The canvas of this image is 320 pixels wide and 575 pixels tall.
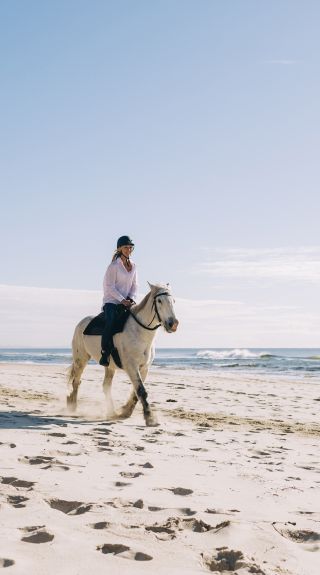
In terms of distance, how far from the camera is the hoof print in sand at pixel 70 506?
12.7 feet

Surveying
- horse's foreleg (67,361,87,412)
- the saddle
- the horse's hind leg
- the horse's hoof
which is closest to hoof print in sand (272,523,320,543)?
the saddle

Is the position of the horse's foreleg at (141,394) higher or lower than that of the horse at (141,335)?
lower

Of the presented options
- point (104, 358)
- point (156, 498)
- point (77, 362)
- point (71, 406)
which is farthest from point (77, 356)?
point (156, 498)

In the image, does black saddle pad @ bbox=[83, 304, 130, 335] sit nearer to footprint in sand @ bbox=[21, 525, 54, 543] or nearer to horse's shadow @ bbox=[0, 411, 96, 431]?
horse's shadow @ bbox=[0, 411, 96, 431]

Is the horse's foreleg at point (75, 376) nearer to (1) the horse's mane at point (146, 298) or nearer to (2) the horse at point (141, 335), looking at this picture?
(2) the horse at point (141, 335)

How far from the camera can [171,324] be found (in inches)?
336

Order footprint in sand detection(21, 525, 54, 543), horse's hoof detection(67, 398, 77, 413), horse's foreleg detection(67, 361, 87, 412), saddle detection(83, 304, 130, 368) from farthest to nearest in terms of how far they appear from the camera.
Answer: horse's foreleg detection(67, 361, 87, 412) → horse's hoof detection(67, 398, 77, 413) → saddle detection(83, 304, 130, 368) → footprint in sand detection(21, 525, 54, 543)

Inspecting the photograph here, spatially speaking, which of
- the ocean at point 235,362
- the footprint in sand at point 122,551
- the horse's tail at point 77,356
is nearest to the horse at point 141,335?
the horse's tail at point 77,356

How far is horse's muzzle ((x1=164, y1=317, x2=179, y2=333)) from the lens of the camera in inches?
334

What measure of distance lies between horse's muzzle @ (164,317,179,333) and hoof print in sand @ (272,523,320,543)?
487 cm

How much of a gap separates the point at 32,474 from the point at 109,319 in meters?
4.86

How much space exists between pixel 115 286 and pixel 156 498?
568cm

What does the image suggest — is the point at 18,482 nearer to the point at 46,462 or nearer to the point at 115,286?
the point at 46,462

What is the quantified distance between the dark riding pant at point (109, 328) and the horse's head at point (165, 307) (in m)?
0.85
